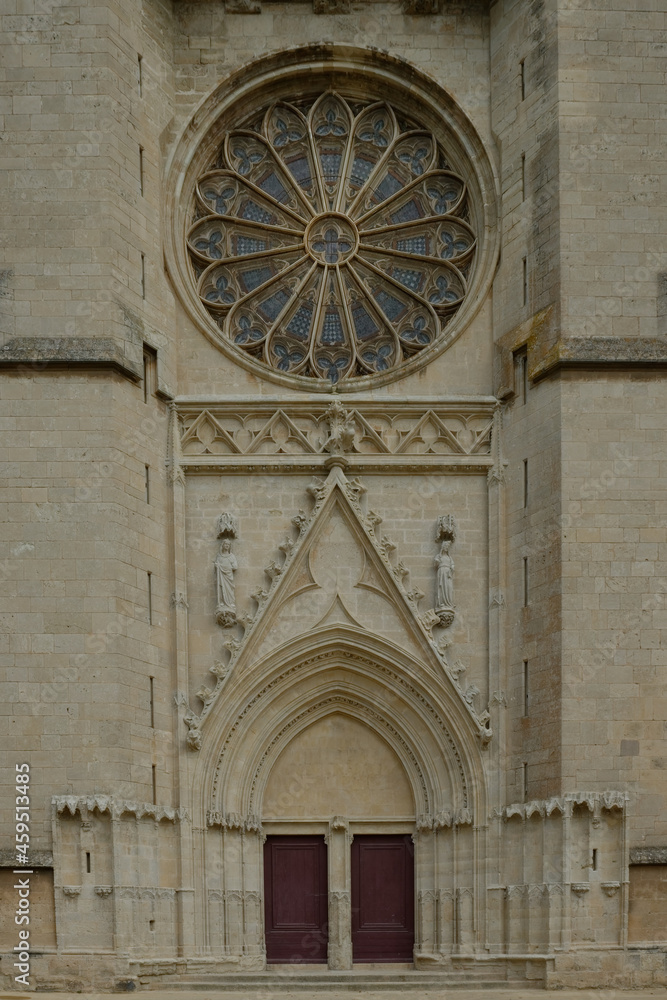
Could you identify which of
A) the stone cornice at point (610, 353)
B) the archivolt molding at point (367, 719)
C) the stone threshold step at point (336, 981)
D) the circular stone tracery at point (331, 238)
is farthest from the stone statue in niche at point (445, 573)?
the stone threshold step at point (336, 981)

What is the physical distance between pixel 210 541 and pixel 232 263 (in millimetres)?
3871

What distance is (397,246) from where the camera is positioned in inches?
950

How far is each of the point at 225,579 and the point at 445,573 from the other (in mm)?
2684

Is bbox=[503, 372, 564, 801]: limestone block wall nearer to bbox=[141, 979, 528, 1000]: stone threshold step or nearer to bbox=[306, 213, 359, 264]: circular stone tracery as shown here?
bbox=[141, 979, 528, 1000]: stone threshold step

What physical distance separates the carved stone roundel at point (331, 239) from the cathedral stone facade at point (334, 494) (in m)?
0.05

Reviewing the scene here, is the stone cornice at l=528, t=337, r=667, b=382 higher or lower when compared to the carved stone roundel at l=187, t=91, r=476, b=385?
lower

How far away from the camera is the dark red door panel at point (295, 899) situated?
22.2 meters

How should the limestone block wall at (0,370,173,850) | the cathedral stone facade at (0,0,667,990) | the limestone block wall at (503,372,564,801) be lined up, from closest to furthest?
the limestone block wall at (0,370,173,850) → the cathedral stone facade at (0,0,667,990) → the limestone block wall at (503,372,564,801)

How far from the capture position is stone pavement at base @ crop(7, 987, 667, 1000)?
1991cm

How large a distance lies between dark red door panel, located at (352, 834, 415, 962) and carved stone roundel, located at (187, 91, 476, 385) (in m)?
5.99

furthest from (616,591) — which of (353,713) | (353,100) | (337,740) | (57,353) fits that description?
(353,100)

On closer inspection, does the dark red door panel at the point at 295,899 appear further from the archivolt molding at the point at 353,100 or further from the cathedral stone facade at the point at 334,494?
the archivolt molding at the point at 353,100

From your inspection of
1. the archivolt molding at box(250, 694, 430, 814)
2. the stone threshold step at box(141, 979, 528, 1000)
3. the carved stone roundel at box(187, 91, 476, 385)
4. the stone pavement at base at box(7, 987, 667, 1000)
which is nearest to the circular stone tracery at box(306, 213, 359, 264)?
the carved stone roundel at box(187, 91, 476, 385)

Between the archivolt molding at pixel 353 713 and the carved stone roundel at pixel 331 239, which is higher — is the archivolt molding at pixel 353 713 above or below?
below
